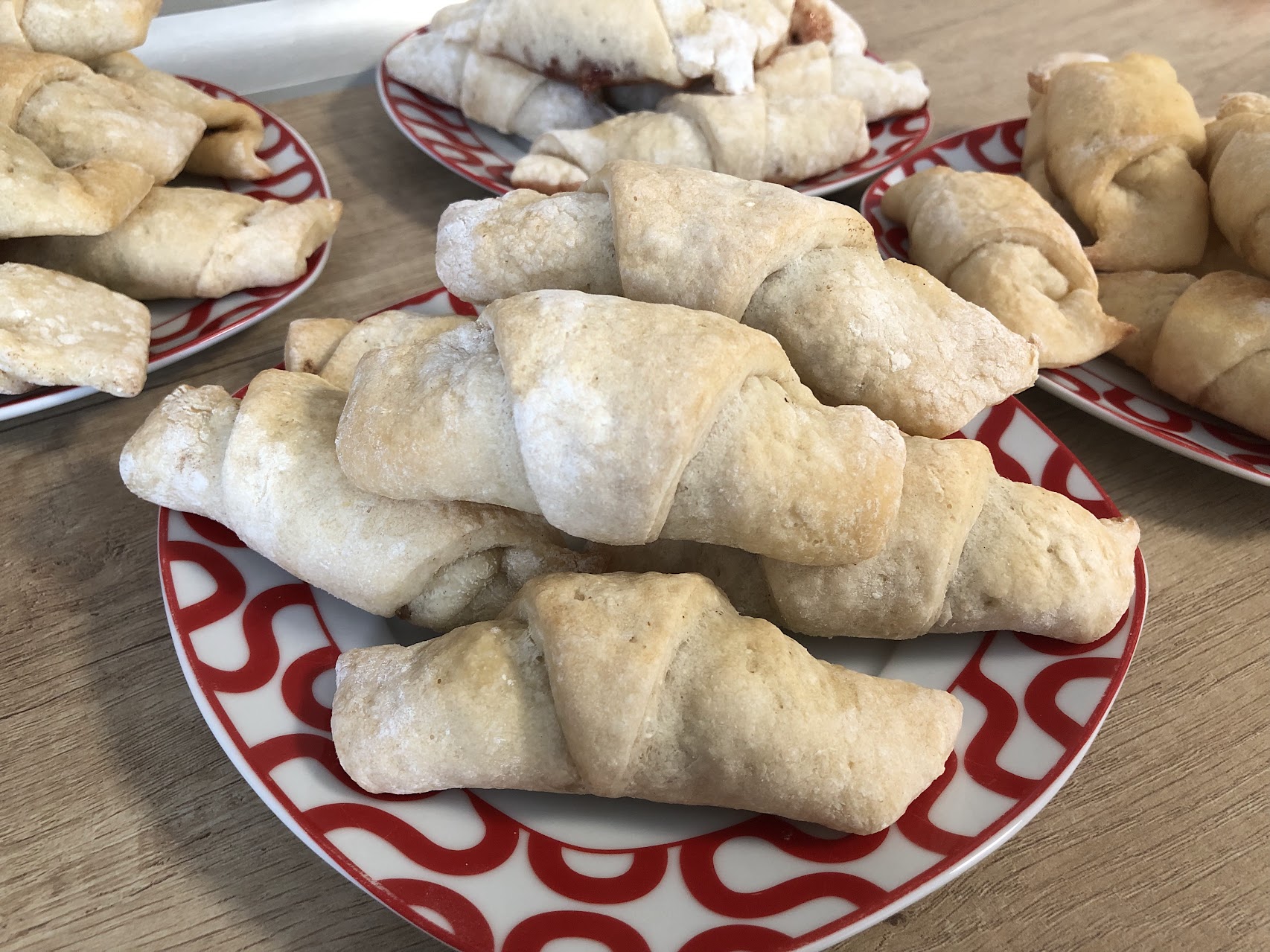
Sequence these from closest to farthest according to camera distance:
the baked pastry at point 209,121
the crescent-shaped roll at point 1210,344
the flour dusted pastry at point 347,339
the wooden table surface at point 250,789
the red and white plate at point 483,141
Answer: the wooden table surface at point 250,789 → the flour dusted pastry at point 347,339 → the crescent-shaped roll at point 1210,344 → the baked pastry at point 209,121 → the red and white plate at point 483,141

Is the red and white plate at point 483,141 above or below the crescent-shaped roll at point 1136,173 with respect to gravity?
below

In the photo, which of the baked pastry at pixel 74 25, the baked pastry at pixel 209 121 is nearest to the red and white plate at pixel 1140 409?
the baked pastry at pixel 209 121

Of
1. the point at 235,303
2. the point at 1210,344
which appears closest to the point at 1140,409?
the point at 1210,344

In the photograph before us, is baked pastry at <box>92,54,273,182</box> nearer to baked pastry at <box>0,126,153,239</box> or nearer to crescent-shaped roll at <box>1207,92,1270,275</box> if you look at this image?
baked pastry at <box>0,126,153,239</box>

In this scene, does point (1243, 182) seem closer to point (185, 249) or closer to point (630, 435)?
point (630, 435)

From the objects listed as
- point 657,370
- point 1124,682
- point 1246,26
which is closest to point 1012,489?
point 1124,682

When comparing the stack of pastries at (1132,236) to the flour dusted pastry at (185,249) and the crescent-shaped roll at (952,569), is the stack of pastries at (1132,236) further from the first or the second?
the flour dusted pastry at (185,249)
